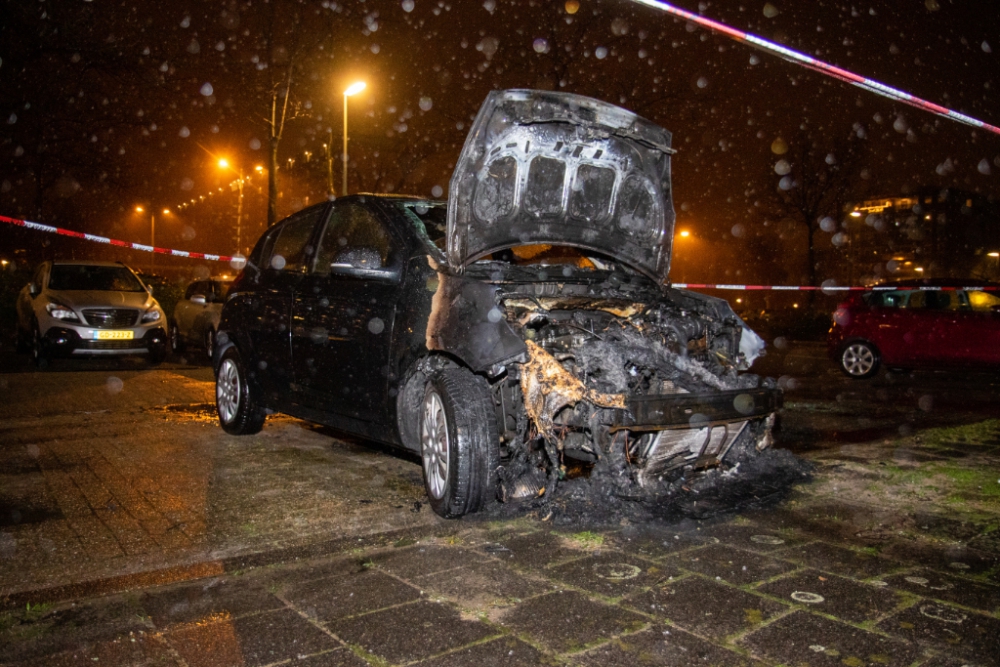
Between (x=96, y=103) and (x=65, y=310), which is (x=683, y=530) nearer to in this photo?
(x=65, y=310)

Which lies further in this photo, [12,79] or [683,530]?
[12,79]

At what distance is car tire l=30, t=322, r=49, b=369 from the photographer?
39.3 feet

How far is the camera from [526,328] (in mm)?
A: 4406

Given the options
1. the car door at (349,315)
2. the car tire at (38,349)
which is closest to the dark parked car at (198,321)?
the car tire at (38,349)

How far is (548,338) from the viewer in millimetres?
4449

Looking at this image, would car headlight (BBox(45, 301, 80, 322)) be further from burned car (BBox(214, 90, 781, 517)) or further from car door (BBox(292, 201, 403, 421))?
car door (BBox(292, 201, 403, 421))

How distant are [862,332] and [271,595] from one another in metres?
11.0

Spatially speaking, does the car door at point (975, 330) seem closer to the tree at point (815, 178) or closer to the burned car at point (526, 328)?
the burned car at point (526, 328)

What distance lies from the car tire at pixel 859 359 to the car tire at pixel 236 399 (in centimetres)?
942

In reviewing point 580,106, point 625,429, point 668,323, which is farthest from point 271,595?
point 580,106

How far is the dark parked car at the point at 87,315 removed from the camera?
12.0 meters

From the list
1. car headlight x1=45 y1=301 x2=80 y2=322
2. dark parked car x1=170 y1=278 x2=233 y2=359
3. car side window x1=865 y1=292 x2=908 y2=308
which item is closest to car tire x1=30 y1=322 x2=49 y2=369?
car headlight x1=45 y1=301 x2=80 y2=322

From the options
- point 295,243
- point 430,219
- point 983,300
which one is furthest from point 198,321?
point 983,300

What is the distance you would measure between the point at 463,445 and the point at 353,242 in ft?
6.41
